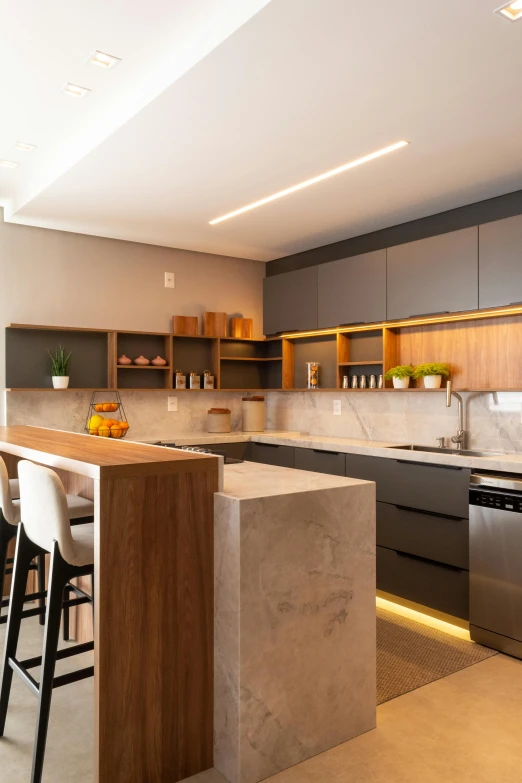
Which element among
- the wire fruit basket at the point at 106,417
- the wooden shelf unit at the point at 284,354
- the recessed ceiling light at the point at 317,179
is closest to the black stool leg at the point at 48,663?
the wire fruit basket at the point at 106,417

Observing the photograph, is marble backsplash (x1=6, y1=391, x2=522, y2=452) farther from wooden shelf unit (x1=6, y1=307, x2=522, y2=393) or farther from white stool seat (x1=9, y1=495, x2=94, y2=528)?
white stool seat (x1=9, y1=495, x2=94, y2=528)

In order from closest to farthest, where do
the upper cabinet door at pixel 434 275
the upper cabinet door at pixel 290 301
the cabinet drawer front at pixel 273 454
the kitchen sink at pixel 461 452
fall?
1. the upper cabinet door at pixel 434 275
2. the kitchen sink at pixel 461 452
3. the cabinet drawer front at pixel 273 454
4. the upper cabinet door at pixel 290 301

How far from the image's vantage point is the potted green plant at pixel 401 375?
4422mm

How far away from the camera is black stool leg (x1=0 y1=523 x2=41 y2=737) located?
92.7 inches

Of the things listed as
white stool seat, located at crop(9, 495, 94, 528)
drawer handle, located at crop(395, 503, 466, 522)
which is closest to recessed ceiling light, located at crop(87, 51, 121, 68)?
white stool seat, located at crop(9, 495, 94, 528)

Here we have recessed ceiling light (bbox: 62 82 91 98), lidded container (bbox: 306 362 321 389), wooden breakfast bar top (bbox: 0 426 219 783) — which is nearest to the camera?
wooden breakfast bar top (bbox: 0 426 219 783)

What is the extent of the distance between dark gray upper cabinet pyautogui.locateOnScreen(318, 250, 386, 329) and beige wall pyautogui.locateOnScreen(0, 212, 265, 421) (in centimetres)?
112

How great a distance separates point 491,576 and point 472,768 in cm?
121

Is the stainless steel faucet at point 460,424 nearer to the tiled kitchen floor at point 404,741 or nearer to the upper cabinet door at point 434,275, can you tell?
the upper cabinet door at point 434,275

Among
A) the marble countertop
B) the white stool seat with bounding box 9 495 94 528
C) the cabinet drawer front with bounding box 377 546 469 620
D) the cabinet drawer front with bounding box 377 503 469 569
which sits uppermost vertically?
the marble countertop

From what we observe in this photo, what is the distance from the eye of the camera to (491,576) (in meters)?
3.31

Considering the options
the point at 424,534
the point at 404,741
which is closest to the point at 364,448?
the point at 424,534

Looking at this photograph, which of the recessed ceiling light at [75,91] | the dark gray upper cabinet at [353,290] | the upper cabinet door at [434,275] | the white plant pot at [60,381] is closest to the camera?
the recessed ceiling light at [75,91]

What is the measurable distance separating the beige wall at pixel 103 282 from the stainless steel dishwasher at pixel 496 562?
9.97 feet
